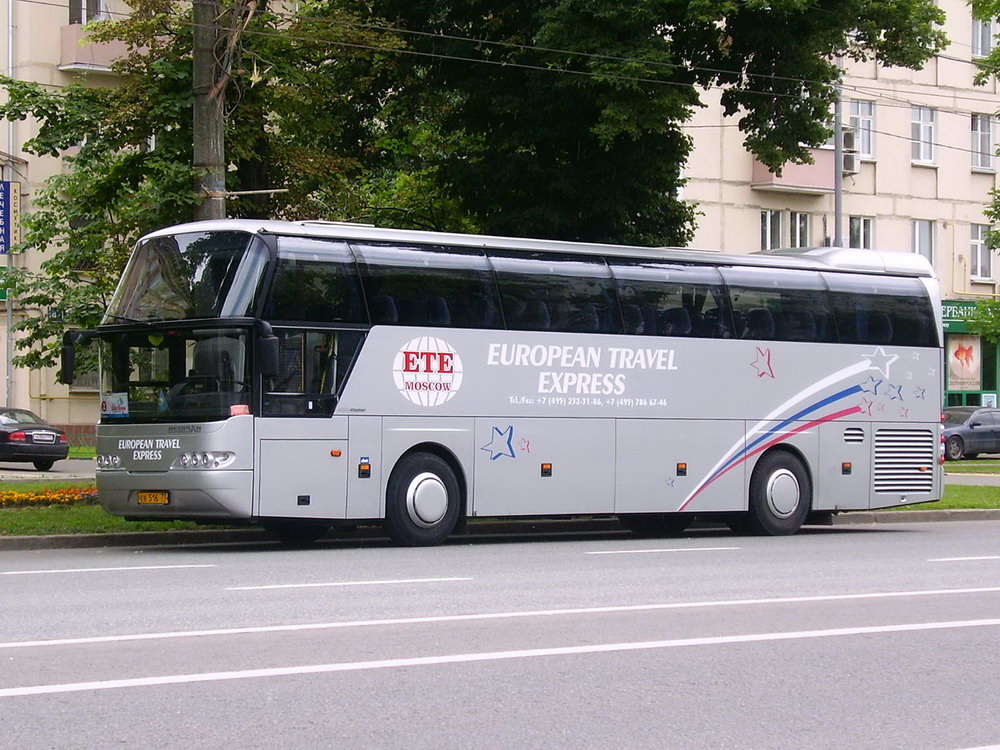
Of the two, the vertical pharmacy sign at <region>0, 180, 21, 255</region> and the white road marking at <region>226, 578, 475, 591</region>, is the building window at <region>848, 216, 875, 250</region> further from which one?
the white road marking at <region>226, 578, 475, 591</region>

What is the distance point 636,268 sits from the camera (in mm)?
20094

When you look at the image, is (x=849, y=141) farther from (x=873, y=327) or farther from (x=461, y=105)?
(x=873, y=327)

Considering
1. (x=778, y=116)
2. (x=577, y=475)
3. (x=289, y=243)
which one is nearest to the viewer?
(x=289, y=243)

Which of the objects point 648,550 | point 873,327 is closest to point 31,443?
point 873,327

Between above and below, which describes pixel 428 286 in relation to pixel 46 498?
above

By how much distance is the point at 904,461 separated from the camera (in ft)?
73.9

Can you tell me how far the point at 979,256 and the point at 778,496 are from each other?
3796 cm

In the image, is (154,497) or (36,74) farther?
(36,74)

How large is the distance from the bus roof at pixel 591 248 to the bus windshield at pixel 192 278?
0.46 ft

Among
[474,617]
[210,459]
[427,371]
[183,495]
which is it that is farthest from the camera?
[427,371]

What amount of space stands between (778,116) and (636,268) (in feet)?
16.6

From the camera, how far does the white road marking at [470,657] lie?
795 centimetres

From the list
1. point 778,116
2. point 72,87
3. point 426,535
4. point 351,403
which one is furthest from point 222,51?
point 778,116

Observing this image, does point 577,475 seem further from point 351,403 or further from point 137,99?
point 137,99
